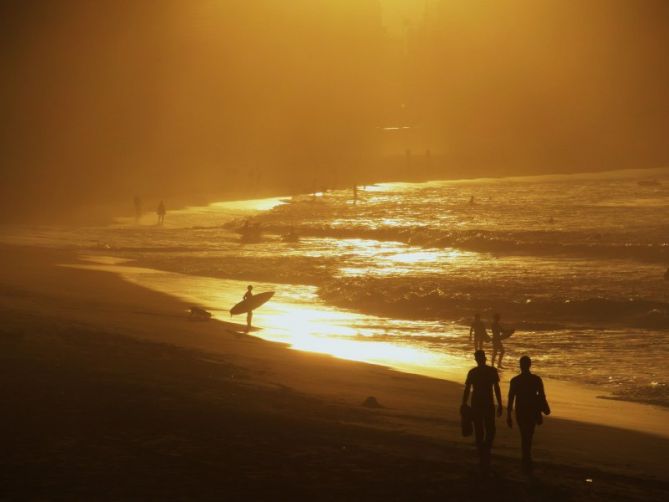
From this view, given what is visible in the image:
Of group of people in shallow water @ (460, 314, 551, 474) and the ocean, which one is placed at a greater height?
the ocean

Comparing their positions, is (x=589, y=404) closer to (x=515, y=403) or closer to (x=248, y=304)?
→ (x=515, y=403)

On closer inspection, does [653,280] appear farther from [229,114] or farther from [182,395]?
[229,114]

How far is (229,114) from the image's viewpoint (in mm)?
119688

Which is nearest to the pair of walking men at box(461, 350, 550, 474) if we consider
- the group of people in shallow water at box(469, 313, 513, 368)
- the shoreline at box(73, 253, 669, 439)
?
the shoreline at box(73, 253, 669, 439)

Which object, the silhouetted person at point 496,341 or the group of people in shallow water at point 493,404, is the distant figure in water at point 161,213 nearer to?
the silhouetted person at point 496,341

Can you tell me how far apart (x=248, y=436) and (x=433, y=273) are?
2281 cm

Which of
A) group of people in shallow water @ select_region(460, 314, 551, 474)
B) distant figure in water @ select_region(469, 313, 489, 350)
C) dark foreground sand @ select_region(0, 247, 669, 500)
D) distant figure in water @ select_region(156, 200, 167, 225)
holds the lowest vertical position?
dark foreground sand @ select_region(0, 247, 669, 500)

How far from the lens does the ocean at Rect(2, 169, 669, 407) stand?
20.1 metres

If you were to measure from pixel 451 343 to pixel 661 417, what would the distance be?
24.0ft

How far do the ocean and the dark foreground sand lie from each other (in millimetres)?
3177

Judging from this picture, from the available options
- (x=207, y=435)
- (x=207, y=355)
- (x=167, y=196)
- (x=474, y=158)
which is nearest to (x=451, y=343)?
(x=207, y=355)

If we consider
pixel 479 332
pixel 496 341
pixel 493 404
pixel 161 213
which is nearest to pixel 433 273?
pixel 479 332

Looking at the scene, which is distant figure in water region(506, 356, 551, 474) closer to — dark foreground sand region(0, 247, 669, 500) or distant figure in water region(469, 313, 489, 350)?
dark foreground sand region(0, 247, 669, 500)

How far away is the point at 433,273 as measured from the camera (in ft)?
108
